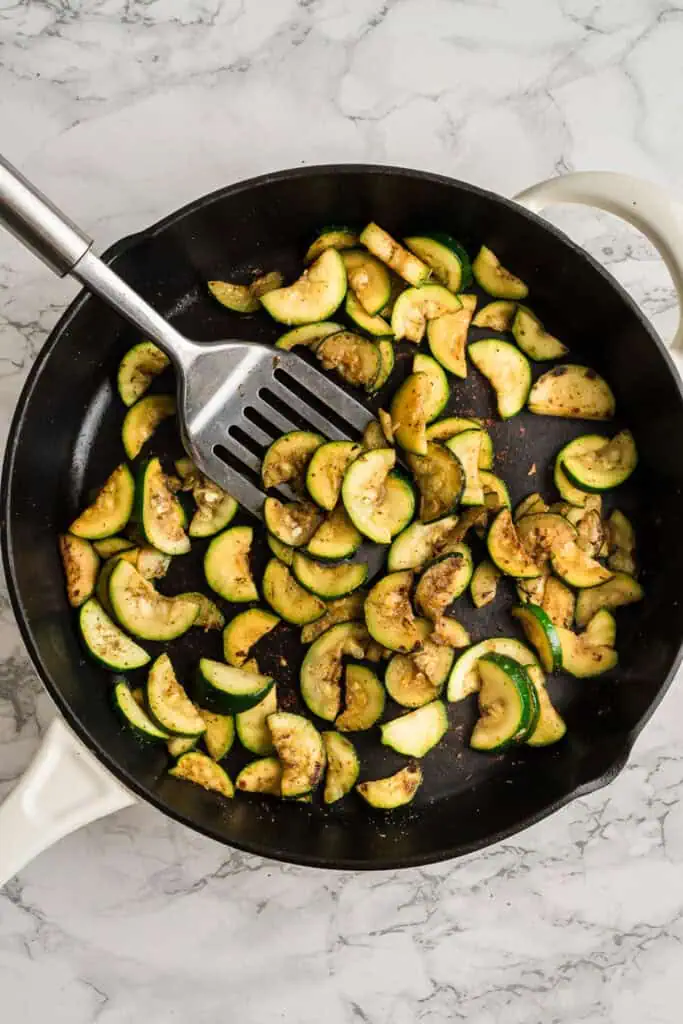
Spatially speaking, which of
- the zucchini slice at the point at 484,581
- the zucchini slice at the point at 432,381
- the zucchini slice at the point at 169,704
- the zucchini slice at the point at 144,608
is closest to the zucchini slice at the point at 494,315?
the zucchini slice at the point at 432,381

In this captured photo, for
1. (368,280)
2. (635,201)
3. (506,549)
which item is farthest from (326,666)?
(635,201)

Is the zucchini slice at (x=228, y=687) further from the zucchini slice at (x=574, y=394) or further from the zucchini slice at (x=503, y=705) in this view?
the zucchini slice at (x=574, y=394)

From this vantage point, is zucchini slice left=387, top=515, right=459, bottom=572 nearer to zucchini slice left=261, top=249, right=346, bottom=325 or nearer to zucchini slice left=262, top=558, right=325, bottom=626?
zucchini slice left=262, top=558, right=325, bottom=626

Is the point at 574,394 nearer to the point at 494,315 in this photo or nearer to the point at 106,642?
the point at 494,315

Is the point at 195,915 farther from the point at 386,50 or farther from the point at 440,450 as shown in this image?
the point at 386,50

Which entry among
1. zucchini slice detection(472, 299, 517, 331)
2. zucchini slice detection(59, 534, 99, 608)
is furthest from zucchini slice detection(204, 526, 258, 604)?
zucchini slice detection(472, 299, 517, 331)

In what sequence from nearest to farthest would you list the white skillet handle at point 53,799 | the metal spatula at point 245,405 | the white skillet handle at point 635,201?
the white skillet handle at point 53,799 → the white skillet handle at point 635,201 → the metal spatula at point 245,405

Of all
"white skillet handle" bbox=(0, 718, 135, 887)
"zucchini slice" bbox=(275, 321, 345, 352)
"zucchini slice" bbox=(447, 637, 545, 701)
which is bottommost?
"white skillet handle" bbox=(0, 718, 135, 887)
